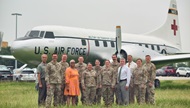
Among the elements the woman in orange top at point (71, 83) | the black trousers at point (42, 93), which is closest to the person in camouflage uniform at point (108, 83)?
the woman in orange top at point (71, 83)

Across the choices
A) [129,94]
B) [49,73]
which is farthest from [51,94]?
[129,94]

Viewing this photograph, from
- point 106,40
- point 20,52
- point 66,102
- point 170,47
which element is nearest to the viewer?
point 66,102

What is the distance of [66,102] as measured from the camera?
12.8m

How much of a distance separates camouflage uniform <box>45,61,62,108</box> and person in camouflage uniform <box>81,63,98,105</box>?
44.3 inches

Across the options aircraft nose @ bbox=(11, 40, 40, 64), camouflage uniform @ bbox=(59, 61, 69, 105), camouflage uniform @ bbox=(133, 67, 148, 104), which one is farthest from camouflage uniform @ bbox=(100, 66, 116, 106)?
aircraft nose @ bbox=(11, 40, 40, 64)

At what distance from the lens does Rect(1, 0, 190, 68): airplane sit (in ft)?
64.1

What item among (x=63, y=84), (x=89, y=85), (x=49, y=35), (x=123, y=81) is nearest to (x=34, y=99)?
(x=63, y=84)

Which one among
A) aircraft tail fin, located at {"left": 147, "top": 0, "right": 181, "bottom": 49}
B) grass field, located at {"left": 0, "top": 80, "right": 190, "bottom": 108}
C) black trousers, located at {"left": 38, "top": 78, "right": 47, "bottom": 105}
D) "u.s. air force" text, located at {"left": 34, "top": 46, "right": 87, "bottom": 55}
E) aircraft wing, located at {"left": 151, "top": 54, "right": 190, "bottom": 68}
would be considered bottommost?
grass field, located at {"left": 0, "top": 80, "right": 190, "bottom": 108}

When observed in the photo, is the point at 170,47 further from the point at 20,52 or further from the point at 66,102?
the point at 66,102

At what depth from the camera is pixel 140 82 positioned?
43.5ft

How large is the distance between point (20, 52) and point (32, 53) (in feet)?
2.05

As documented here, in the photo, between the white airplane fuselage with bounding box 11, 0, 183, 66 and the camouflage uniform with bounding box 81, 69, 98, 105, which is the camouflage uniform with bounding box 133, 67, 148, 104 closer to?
the camouflage uniform with bounding box 81, 69, 98, 105

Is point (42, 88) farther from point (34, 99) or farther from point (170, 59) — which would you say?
point (170, 59)

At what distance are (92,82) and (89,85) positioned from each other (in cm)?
16
